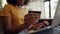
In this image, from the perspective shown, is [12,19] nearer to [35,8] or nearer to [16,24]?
[16,24]

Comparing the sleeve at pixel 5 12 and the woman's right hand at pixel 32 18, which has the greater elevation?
the sleeve at pixel 5 12

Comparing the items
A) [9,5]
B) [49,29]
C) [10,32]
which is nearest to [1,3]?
[9,5]

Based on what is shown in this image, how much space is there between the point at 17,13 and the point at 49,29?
0.19m

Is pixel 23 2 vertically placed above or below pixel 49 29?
above

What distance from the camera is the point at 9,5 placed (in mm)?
772

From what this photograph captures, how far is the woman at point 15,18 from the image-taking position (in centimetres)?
71

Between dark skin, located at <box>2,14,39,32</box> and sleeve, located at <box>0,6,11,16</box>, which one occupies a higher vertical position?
sleeve, located at <box>0,6,11,16</box>

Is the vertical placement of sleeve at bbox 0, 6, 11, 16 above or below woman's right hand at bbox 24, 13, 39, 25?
above

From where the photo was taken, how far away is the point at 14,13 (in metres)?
0.77

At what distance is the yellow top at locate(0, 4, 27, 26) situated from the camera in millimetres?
748

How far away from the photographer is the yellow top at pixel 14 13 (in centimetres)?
75

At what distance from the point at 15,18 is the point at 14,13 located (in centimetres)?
3

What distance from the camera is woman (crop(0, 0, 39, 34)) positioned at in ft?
2.34

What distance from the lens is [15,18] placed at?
0.77 meters
